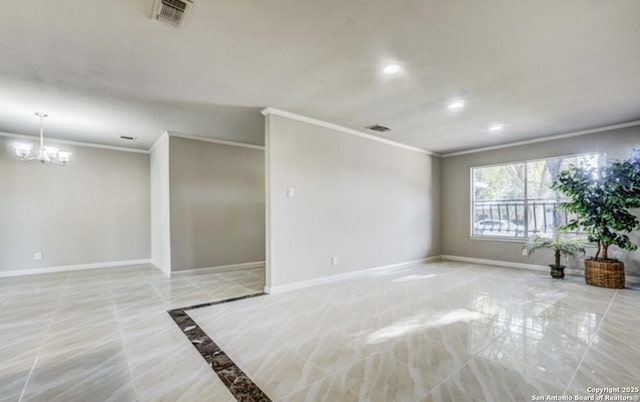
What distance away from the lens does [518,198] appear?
20.1ft

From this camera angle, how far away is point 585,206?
4.59 m

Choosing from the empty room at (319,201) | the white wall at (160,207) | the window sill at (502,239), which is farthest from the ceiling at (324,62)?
the window sill at (502,239)

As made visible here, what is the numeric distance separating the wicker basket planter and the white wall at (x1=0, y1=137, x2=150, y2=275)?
833 cm

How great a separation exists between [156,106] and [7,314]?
290 cm

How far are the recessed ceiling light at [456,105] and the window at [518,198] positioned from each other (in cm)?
304

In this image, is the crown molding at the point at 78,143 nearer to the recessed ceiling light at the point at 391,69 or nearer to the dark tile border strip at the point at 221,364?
the dark tile border strip at the point at 221,364

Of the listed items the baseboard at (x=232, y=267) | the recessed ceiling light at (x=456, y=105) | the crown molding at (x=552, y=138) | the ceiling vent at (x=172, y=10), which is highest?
the ceiling vent at (x=172, y=10)

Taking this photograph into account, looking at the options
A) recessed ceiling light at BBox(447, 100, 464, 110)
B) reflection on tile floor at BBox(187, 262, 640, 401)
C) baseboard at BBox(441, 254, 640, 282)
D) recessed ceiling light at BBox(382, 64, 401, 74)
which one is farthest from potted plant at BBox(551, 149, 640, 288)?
recessed ceiling light at BBox(382, 64, 401, 74)

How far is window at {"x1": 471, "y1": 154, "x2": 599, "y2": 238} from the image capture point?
570 centimetres

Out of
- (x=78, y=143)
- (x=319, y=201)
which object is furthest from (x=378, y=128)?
(x=78, y=143)

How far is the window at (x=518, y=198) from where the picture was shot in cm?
570

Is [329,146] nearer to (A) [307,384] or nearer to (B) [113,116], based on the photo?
(B) [113,116]

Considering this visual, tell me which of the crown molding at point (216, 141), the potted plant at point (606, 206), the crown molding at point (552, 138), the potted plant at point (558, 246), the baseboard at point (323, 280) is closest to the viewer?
the baseboard at point (323, 280)

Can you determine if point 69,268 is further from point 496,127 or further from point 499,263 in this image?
point 499,263
